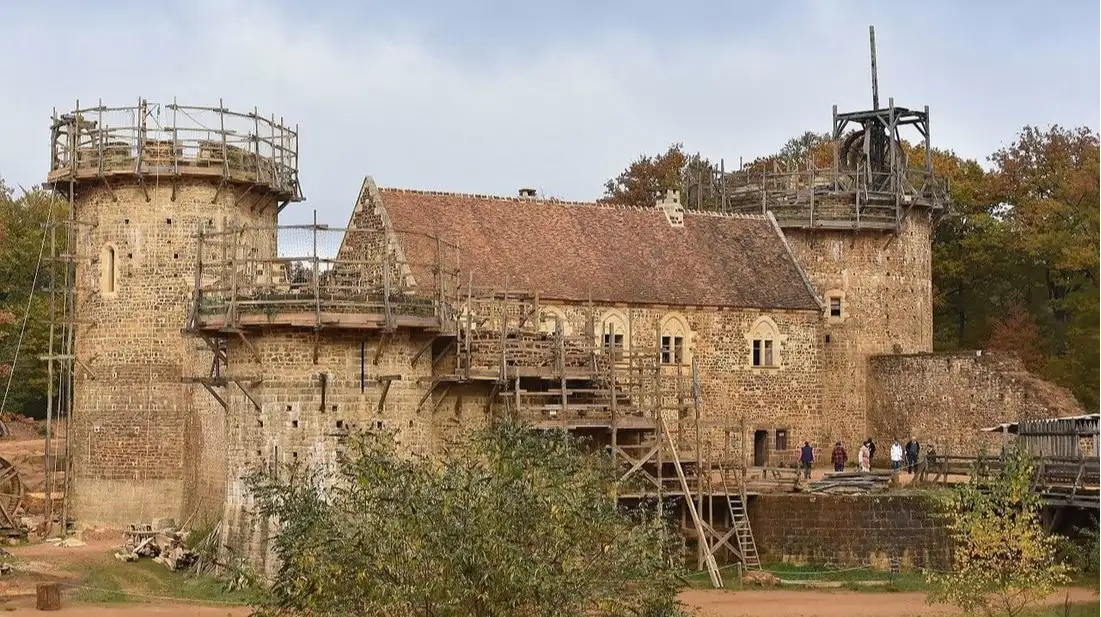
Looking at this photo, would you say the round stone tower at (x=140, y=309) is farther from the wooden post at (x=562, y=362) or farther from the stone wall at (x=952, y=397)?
the stone wall at (x=952, y=397)

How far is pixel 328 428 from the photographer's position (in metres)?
32.8

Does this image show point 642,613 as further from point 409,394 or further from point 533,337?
point 533,337

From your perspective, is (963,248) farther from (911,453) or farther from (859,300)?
(911,453)

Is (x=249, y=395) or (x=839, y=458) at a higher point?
(x=249, y=395)

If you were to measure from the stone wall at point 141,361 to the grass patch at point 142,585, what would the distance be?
175 inches

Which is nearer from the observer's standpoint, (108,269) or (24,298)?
(108,269)

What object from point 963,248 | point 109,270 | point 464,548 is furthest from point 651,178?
point 464,548

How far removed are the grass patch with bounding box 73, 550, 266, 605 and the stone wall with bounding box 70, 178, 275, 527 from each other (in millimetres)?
4433

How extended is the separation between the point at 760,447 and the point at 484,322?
13.6 m

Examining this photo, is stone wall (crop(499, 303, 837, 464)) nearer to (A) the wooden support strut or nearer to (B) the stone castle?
(B) the stone castle

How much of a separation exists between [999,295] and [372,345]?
109 feet

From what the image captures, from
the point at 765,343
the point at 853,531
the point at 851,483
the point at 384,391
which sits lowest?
the point at 853,531

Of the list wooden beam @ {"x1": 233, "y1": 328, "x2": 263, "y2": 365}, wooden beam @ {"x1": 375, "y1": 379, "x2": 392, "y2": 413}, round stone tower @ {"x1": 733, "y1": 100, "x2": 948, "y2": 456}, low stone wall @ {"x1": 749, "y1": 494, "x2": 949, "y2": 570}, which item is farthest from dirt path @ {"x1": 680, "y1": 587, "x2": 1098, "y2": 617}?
round stone tower @ {"x1": 733, "y1": 100, "x2": 948, "y2": 456}

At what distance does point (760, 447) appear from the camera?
4972 cm
